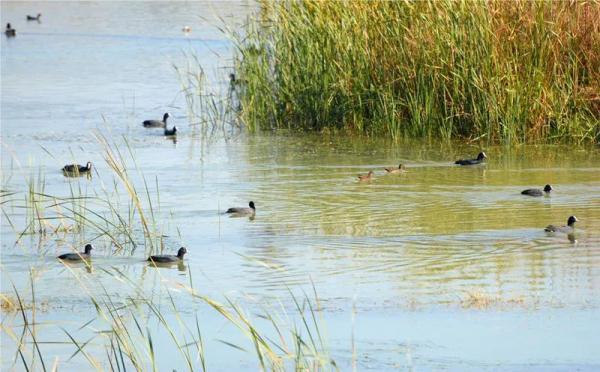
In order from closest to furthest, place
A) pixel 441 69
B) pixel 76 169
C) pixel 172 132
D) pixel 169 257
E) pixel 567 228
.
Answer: pixel 169 257, pixel 567 228, pixel 76 169, pixel 441 69, pixel 172 132

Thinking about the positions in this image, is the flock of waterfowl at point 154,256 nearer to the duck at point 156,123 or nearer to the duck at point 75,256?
the duck at point 75,256

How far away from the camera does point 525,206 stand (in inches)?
450

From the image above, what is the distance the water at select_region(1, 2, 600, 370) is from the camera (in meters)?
7.28

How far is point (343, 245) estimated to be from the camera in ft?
32.5

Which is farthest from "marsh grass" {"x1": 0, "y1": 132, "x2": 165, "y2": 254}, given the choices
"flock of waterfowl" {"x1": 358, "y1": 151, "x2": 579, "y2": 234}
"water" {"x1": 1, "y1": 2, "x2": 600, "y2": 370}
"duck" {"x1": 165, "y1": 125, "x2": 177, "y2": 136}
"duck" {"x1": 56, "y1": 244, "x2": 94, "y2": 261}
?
"duck" {"x1": 165, "y1": 125, "x2": 177, "y2": 136}

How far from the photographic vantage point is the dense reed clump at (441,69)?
13.9m

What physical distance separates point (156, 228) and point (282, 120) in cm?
560

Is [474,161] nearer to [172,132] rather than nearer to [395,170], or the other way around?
[395,170]

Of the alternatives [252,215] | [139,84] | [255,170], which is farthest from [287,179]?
[139,84]

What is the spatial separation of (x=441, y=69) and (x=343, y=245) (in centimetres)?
486

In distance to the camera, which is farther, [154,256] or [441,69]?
[441,69]

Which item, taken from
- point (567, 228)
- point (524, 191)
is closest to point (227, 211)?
point (524, 191)

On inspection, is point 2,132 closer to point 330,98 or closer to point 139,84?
point 330,98

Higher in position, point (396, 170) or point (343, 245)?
point (396, 170)
